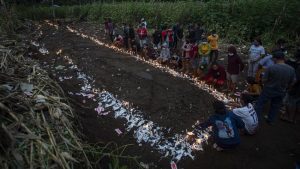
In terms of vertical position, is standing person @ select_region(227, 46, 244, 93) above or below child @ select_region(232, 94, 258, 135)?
above

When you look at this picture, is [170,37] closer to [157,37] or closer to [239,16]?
[157,37]

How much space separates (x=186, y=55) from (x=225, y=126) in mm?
5814

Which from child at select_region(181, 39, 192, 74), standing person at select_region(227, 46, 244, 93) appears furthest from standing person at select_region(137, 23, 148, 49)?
standing person at select_region(227, 46, 244, 93)

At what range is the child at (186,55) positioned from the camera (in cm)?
1139

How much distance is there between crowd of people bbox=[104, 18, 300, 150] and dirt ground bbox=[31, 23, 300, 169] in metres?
0.40

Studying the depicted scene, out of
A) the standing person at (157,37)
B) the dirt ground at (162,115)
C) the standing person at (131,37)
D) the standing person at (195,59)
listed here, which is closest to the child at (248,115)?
the dirt ground at (162,115)

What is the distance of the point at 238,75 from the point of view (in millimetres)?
9805

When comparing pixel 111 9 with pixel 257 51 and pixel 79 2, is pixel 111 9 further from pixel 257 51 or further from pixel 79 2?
pixel 257 51

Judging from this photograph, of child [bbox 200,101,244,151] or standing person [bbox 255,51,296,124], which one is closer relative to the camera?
child [bbox 200,101,244,151]

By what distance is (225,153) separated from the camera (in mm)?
6414

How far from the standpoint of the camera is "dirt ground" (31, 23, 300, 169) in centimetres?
629

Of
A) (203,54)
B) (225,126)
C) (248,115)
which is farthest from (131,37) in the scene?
(225,126)

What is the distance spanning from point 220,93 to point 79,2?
1513 inches

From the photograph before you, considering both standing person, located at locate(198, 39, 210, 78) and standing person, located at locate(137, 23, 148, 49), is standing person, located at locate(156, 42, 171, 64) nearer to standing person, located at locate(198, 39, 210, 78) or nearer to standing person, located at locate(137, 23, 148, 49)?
standing person, located at locate(198, 39, 210, 78)
